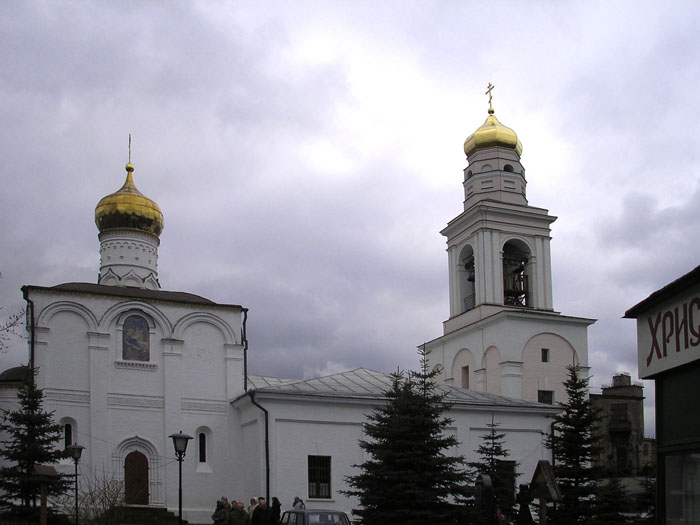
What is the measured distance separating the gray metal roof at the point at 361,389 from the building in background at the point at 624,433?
744 inches

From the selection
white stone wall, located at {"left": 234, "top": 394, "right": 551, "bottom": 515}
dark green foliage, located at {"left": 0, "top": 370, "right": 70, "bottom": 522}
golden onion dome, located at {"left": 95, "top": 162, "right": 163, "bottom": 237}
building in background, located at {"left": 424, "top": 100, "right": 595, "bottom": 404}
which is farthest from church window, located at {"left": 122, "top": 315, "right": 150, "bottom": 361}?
building in background, located at {"left": 424, "top": 100, "right": 595, "bottom": 404}

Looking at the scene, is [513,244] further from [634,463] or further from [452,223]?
[634,463]

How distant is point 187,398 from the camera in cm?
2559

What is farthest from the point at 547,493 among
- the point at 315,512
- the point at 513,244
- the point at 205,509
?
the point at 513,244

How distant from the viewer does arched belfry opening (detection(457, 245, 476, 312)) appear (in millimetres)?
33281

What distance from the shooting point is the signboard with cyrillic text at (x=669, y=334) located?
6777 mm

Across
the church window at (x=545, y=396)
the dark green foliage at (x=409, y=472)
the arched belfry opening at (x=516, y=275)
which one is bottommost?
the dark green foliage at (x=409, y=472)

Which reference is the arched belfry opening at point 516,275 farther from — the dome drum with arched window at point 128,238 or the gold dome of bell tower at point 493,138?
the dome drum with arched window at point 128,238

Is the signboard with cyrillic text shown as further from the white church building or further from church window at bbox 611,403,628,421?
church window at bbox 611,403,628,421

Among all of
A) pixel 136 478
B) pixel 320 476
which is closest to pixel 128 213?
pixel 136 478

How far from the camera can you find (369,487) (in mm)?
17719

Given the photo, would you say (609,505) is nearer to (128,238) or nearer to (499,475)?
(499,475)

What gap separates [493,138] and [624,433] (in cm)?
1926

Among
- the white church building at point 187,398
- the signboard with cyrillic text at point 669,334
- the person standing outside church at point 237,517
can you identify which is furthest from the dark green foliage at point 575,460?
the signboard with cyrillic text at point 669,334
